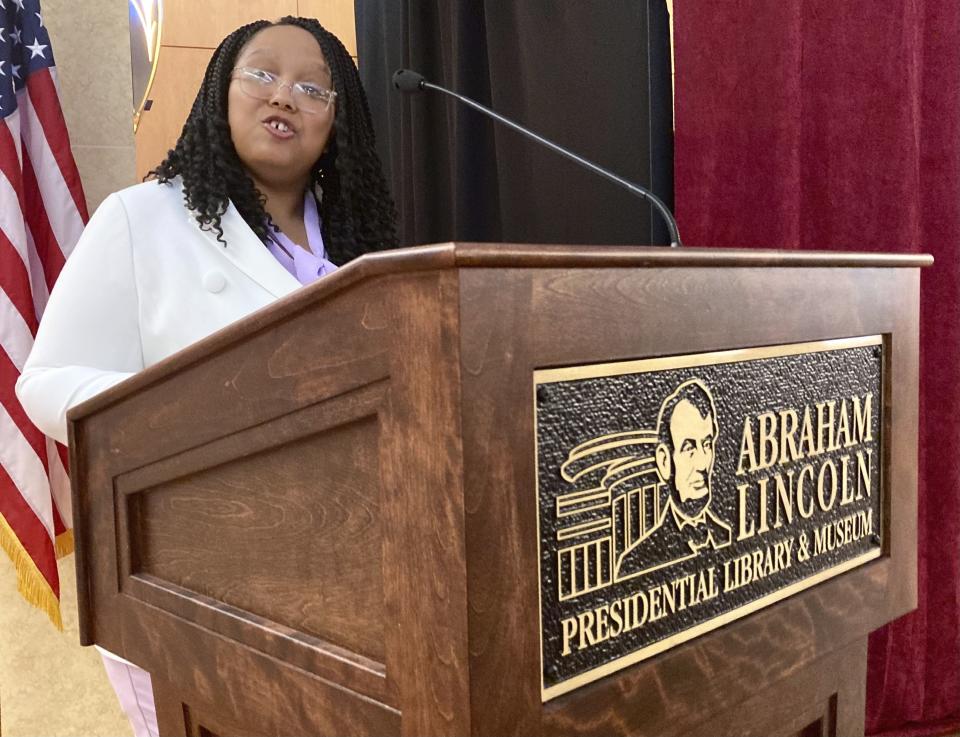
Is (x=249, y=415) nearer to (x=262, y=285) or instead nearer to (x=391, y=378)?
(x=391, y=378)

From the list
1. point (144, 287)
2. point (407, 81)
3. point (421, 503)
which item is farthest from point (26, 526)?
point (421, 503)

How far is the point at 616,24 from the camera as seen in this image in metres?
2.17

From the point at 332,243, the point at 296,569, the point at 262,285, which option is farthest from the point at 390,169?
the point at 296,569

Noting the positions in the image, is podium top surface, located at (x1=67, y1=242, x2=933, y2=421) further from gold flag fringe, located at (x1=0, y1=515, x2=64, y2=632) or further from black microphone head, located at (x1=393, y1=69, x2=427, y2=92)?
gold flag fringe, located at (x1=0, y1=515, x2=64, y2=632)

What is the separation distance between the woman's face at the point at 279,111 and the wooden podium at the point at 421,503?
2.05 feet

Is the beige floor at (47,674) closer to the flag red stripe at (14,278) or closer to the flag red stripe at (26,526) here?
the flag red stripe at (26,526)

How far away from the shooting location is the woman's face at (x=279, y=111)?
1.49m

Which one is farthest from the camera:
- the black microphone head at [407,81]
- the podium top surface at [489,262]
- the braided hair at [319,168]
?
the black microphone head at [407,81]

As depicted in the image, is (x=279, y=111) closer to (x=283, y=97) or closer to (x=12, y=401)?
(x=283, y=97)

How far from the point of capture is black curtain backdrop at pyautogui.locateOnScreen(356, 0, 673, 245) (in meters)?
2.18

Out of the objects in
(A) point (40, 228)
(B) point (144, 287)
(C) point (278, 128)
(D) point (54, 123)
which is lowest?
(B) point (144, 287)

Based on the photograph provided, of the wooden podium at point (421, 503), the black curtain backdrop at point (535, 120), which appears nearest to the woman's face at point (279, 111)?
the wooden podium at point (421, 503)

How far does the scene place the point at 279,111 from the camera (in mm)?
1490

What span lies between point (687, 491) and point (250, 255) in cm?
83
